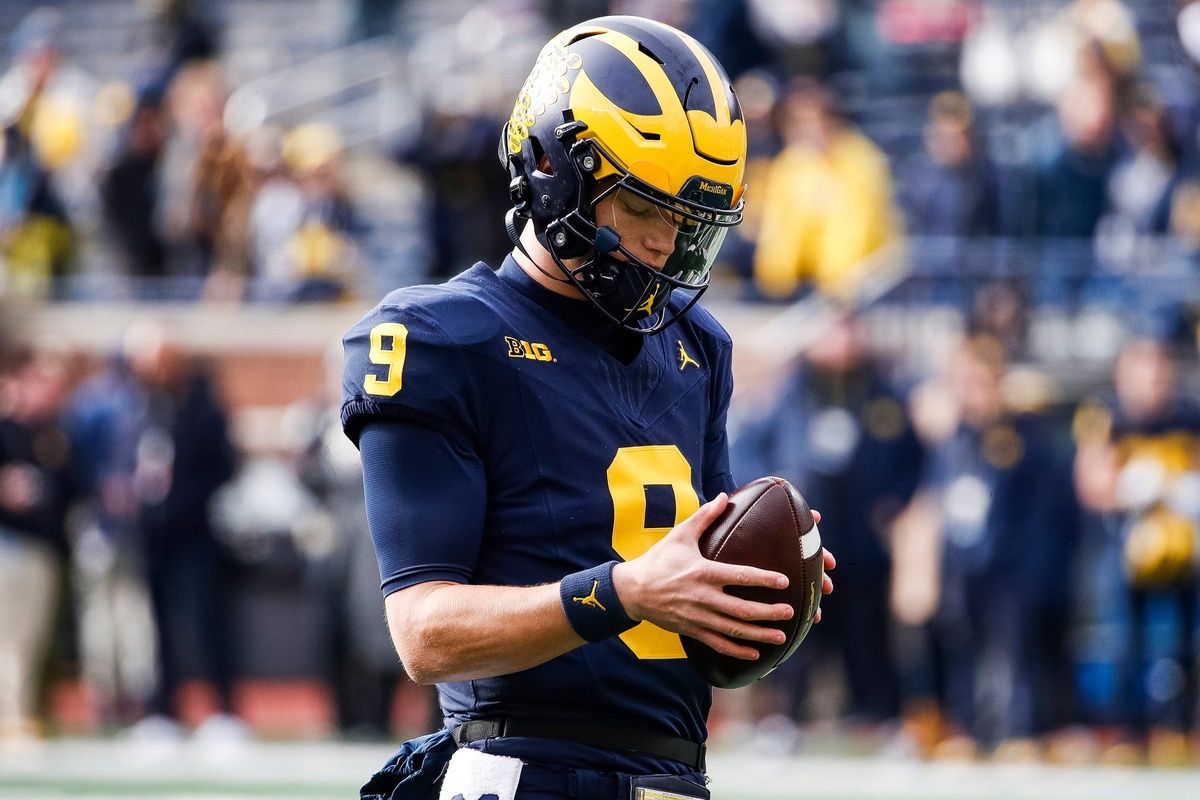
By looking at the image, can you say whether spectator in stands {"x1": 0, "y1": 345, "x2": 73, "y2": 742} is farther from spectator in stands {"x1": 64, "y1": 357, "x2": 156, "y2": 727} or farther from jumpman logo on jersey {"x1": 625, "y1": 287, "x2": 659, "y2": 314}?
jumpman logo on jersey {"x1": 625, "y1": 287, "x2": 659, "y2": 314}

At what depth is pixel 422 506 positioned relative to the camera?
273 cm

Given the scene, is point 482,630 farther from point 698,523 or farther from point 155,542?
point 155,542

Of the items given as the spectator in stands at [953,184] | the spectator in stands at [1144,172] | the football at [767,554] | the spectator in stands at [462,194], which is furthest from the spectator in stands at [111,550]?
the football at [767,554]

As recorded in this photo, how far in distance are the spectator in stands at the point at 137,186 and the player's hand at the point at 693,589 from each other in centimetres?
989

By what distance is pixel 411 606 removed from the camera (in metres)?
2.71

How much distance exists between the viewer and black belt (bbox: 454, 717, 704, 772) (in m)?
2.81

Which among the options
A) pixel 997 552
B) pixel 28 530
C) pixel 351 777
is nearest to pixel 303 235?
pixel 28 530

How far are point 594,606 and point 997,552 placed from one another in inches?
269

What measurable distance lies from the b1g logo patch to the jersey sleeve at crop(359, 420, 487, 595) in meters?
0.18

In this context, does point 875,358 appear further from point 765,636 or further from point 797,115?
point 765,636

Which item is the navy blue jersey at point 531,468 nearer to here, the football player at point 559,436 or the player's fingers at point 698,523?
the football player at point 559,436

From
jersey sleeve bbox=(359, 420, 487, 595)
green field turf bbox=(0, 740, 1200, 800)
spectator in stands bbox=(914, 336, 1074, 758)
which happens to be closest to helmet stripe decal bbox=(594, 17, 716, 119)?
jersey sleeve bbox=(359, 420, 487, 595)

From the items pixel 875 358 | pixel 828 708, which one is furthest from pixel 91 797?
pixel 875 358

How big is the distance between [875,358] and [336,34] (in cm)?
800
